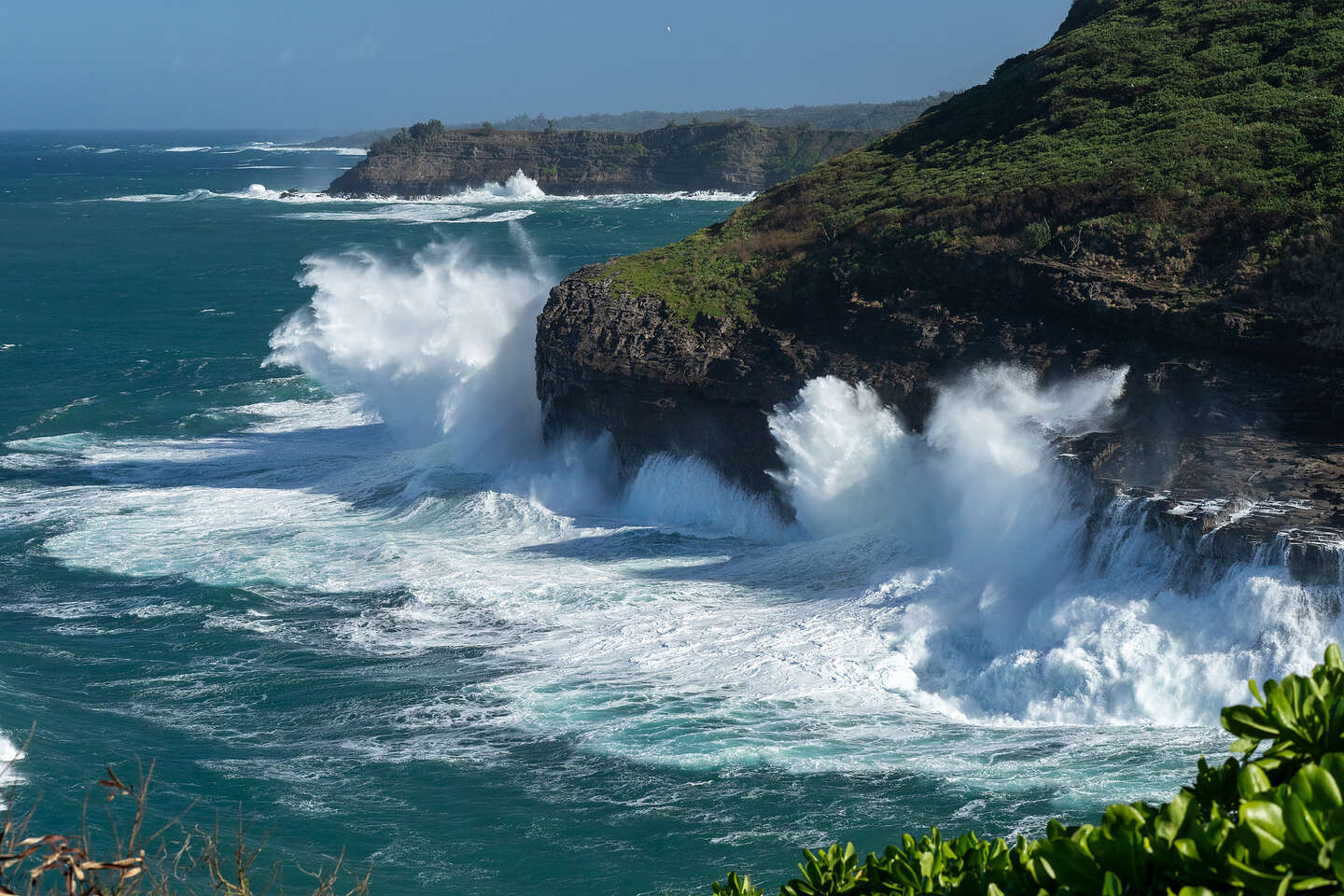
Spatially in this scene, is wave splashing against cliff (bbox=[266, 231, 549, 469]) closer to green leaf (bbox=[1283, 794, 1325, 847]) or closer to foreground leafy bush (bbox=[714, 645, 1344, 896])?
foreground leafy bush (bbox=[714, 645, 1344, 896])

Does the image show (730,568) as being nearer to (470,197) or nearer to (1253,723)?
(1253,723)

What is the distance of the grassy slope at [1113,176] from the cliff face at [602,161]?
85.1 meters

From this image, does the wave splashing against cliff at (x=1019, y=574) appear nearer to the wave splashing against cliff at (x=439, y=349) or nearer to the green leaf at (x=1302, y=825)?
the wave splashing against cliff at (x=439, y=349)

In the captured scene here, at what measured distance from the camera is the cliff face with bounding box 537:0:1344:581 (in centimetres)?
2130

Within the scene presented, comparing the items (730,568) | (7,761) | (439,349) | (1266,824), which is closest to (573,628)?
(730,568)

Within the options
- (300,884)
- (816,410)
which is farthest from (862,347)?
(300,884)

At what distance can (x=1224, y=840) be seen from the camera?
13.1ft

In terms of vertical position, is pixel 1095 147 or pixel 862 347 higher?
pixel 1095 147

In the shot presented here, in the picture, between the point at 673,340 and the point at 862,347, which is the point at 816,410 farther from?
the point at 673,340

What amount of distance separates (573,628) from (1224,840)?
1844cm

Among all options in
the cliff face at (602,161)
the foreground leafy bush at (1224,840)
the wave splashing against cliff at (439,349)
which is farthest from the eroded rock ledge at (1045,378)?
the cliff face at (602,161)

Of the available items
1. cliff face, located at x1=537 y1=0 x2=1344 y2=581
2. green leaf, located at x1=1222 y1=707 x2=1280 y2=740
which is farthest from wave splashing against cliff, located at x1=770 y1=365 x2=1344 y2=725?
green leaf, located at x1=1222 y1=707 x2=1280 y2=740

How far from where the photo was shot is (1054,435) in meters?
23.0

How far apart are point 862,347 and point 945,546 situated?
5717mm
